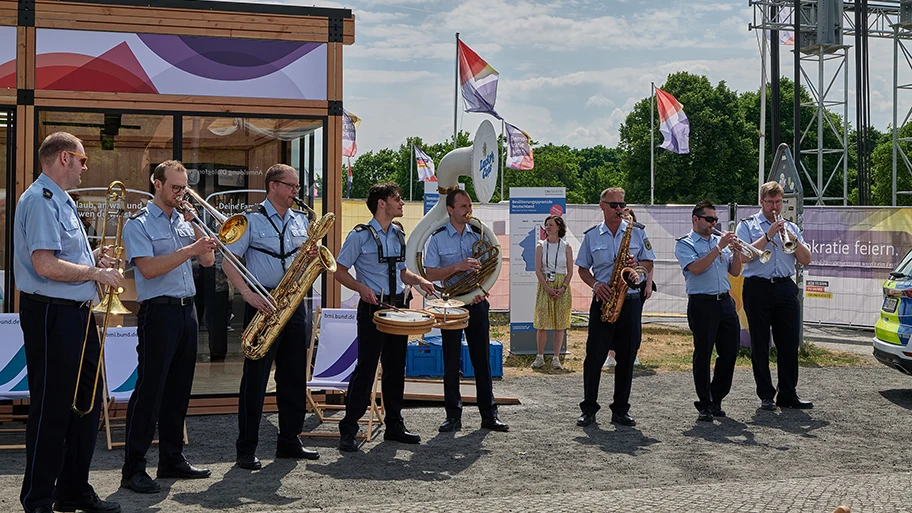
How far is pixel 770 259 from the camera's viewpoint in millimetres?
8922

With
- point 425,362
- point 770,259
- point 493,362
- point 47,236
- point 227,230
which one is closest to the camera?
point 47,236

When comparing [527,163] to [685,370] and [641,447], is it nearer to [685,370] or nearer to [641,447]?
[685,370]

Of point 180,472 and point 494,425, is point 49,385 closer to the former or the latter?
point 180,472

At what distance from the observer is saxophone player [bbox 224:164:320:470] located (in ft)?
21.6

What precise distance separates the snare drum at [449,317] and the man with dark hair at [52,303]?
8.68 ft

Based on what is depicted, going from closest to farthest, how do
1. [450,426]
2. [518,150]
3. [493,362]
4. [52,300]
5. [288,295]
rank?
[52,300] → [288,295] → [450,426] → [493,362] → [518,150]

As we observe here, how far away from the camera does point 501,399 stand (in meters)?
9.28

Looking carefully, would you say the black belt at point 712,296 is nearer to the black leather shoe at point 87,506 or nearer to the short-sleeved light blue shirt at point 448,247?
the short-sleeved light blue shirt at point 448,247

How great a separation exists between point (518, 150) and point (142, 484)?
24.1 m

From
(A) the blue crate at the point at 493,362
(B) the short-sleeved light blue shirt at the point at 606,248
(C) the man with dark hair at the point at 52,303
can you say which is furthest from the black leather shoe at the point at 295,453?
(A) the blue crate at the point at 493,362

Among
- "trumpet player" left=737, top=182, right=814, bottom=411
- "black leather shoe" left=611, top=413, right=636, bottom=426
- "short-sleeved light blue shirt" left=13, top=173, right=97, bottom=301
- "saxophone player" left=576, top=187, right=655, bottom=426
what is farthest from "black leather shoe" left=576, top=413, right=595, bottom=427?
"short-sleeved light blue shirt" left=13, top=173, right=97, bottom=301

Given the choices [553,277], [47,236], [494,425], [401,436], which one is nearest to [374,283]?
[401,436]

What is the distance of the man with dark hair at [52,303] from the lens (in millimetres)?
5012

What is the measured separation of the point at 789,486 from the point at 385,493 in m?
2.56
